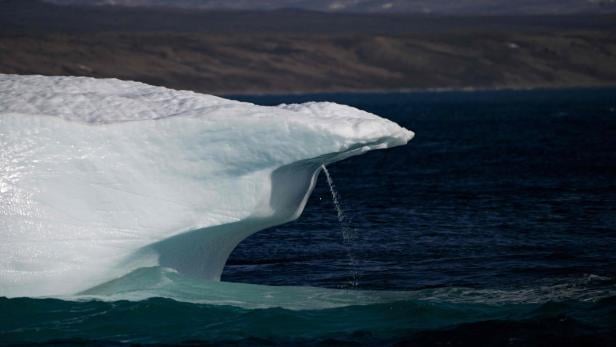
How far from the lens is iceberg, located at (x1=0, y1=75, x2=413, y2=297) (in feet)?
42.0

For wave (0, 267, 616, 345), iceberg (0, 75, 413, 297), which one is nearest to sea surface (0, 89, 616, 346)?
wave (0, 267, 616, 345)

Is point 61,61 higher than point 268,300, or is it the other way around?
point 61,61

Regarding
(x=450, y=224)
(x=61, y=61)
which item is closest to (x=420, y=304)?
(x=450, y=224)

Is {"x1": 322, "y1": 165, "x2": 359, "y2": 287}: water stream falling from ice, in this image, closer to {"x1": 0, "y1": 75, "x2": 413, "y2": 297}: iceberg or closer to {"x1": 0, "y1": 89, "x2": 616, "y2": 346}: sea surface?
{"x1": 0, "y1": 89, "x2": 616, "y2": 346}: sea surface

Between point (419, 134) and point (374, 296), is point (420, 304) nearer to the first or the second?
point (374, 296)

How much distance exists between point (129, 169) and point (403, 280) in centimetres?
598

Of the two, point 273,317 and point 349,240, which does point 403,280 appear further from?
point 273,317

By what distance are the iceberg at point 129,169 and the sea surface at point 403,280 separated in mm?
721

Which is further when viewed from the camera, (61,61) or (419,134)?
(61,61)

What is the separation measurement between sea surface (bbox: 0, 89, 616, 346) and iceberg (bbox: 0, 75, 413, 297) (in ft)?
2.37

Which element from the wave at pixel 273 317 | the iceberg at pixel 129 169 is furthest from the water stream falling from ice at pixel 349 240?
the iceberg at pixel 129 169

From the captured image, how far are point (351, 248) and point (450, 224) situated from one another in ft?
13.7

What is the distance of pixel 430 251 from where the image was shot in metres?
20.5

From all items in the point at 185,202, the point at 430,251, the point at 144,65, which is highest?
the point at 144,65
